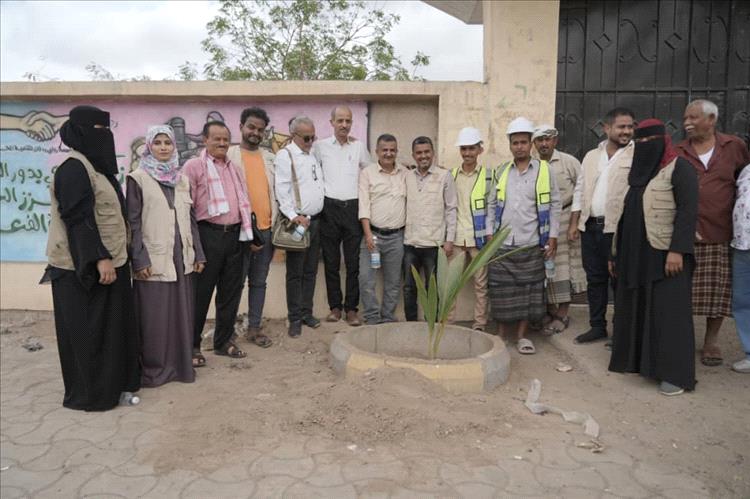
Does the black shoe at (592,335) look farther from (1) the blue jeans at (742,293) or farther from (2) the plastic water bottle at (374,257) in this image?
(2) the plastic water bottle at (374,257)

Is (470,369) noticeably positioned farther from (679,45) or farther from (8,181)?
(8,181)

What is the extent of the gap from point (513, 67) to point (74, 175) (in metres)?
3.91

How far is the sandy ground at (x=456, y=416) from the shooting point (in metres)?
3.03

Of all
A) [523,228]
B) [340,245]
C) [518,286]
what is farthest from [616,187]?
[340,245]

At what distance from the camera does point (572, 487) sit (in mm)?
2721

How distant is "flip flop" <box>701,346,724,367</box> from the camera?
165 inches

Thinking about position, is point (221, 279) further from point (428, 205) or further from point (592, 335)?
point (592, 335)

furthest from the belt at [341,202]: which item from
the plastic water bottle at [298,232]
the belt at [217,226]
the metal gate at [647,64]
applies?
the metal gate at [647,64]

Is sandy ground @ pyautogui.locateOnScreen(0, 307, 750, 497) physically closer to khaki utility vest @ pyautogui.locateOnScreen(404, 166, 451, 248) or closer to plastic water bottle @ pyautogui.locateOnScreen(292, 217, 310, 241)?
plastic water bottle @ pyautogui.locateOnScreen(292, 217, 310, 241)

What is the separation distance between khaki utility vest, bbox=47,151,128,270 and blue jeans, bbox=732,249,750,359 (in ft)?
13.7

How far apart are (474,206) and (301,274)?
5.28ft

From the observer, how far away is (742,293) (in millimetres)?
4082

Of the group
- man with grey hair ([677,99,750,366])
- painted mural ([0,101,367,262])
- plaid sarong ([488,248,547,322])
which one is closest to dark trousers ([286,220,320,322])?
painted mural ([0,101,367,262])

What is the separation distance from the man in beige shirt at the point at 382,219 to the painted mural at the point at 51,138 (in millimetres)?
794
